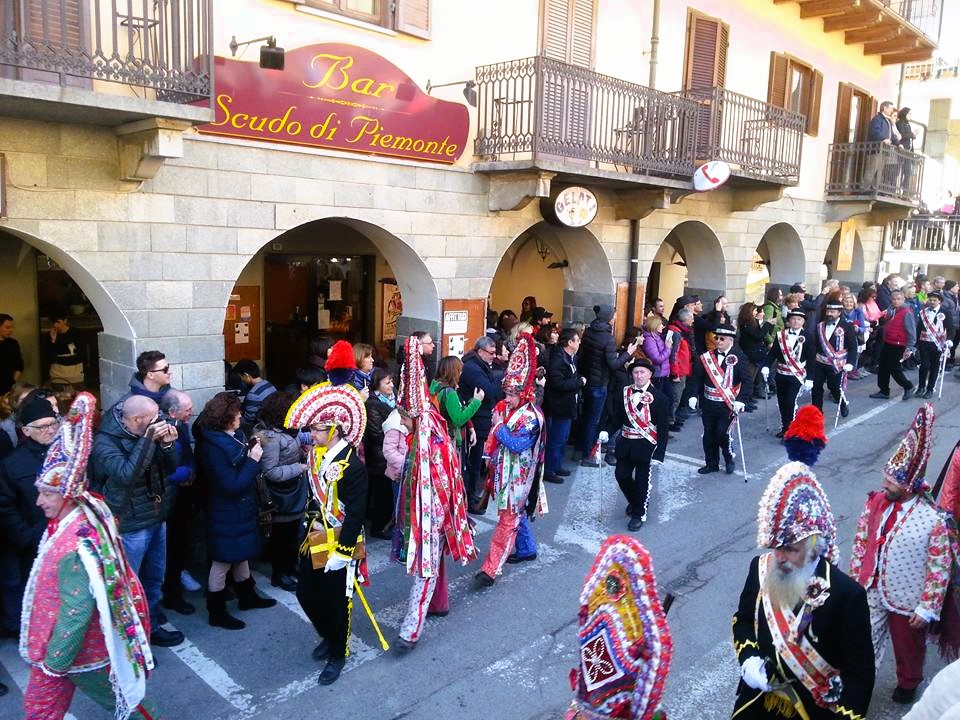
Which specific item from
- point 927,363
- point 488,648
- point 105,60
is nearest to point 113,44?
point 105,60

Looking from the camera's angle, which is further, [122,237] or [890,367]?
[890,367]

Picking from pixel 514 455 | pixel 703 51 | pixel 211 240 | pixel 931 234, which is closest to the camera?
pixel 514 455

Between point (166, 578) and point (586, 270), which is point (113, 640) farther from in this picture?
point (586, 270)

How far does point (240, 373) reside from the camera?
731 cm

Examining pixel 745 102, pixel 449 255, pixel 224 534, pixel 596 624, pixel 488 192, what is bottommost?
pixel 224 534

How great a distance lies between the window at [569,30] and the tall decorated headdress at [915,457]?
25.9ft

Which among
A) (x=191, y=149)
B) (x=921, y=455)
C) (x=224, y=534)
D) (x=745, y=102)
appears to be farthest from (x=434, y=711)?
(x=745, y=102)

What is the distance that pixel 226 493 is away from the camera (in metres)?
5.56

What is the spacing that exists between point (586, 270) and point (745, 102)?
4.82 meters

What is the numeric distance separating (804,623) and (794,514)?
0.47 metres

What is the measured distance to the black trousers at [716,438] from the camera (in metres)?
9.66

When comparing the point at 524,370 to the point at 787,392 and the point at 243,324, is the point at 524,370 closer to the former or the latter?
the point at 787,392

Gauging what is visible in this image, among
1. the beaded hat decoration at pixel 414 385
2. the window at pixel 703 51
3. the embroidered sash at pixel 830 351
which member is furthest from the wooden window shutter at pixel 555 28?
the beaded hat decoration at pixel 414 385

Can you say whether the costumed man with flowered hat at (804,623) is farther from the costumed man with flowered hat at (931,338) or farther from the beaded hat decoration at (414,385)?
the costumed man with flowered hat at (931,338)
